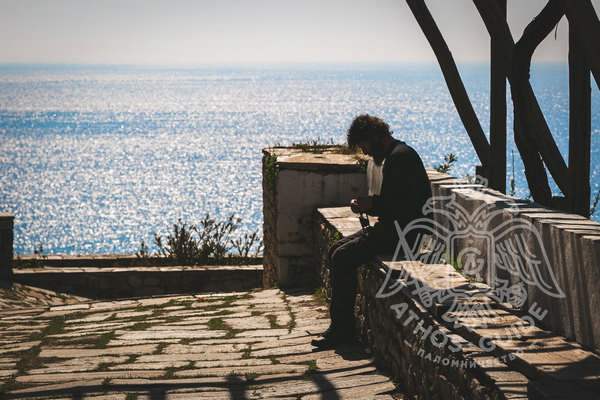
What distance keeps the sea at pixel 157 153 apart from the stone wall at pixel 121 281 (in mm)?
2444

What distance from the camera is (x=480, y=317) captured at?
4766mm

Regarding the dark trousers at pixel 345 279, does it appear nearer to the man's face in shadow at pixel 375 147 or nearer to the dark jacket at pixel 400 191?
the dark jacket at pixel 400 191

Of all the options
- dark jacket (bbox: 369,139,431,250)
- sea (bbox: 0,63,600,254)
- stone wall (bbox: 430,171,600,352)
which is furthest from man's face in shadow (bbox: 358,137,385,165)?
sea (bbox: 0,63,600,254)

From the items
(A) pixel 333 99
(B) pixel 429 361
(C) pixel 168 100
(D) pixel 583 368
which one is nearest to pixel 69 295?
(B) pixel 429 361

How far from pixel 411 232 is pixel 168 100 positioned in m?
163

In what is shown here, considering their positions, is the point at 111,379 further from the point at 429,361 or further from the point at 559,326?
the point at 559,326

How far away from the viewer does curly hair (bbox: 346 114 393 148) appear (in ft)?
21.6

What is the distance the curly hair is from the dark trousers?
693mm

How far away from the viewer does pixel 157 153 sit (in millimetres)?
74438

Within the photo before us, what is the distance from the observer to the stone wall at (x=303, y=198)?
900cm

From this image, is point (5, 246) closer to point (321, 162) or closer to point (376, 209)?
point (321, 162)

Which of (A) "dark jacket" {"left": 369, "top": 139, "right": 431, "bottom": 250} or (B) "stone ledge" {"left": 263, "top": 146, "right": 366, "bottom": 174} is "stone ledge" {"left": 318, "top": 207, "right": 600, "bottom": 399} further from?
(B) "stone ledge" {"left": 263, "top": 146, "right": 366, "bottom": 174}

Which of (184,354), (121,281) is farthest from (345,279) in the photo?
(121,281)

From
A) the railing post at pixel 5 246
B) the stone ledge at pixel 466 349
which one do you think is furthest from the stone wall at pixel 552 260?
the railing post at pixel 5 246
